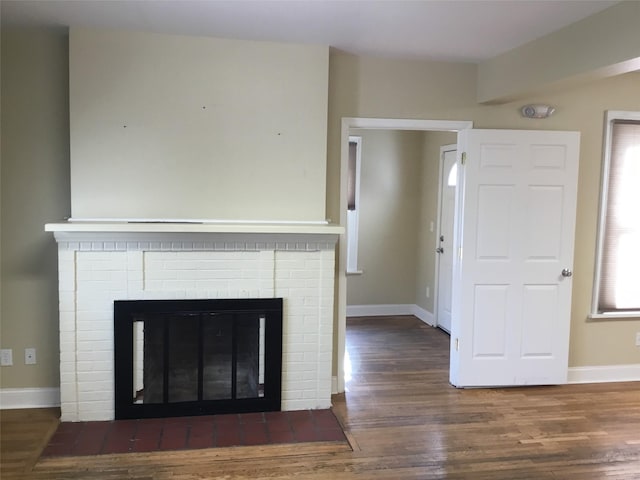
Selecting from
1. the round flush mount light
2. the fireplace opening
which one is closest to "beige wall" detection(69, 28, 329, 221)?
the fireplace opening

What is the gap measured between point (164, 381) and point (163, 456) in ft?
1.92

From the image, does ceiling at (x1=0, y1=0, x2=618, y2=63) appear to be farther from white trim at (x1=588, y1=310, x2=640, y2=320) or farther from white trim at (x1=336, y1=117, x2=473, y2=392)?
white trim at (x1=588, y1=310, x2=640, y2=320)

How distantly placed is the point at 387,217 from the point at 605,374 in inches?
112

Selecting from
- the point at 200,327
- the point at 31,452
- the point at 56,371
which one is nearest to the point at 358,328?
the point at 200,327

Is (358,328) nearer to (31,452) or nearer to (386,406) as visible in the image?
(386,406)

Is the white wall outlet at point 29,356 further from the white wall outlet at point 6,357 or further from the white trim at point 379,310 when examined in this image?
the white trim at point 379,310

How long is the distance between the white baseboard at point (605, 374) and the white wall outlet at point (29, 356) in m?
3.85

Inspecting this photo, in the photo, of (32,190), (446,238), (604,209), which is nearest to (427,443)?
(604,209)

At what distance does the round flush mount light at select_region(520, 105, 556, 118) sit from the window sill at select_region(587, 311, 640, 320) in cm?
158

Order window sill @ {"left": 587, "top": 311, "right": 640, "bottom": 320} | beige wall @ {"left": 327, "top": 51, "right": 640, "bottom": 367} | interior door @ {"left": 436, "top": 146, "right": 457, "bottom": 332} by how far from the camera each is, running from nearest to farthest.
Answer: beige wall @ {"left": 327, "top": 51, "right": 640, "bottom": 367} < window sill @ {"left": 587, "top": 311, "right": 640, "bottom": 320} < interior door @ {"left": 436, "top": 146, "right": 457, "bottom": 332}

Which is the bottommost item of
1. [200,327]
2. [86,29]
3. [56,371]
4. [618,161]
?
[56,371]

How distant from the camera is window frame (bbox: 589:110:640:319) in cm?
418

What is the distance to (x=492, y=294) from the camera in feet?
13.4

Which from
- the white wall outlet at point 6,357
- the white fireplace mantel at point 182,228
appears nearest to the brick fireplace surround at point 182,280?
the white fireplace mantel at point 182,228
